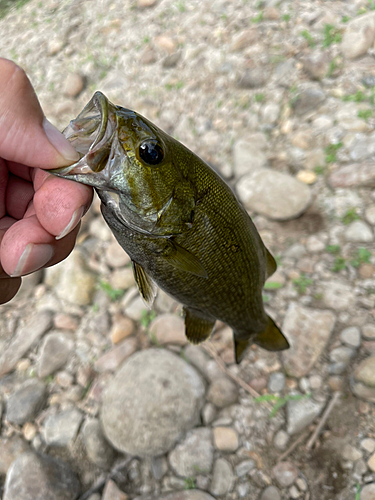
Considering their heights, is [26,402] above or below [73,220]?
below

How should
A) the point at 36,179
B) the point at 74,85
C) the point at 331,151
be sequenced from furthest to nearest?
the point at 74,85 → the point at 331,151 → the point at 36,179

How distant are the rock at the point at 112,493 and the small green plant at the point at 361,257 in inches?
87.9

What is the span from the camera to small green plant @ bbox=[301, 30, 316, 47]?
420 centimetres

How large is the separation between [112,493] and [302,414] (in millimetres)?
1281

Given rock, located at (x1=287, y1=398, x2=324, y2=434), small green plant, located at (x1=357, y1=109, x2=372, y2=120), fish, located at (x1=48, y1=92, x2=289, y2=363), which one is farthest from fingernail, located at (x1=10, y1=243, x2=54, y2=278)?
small green plant, located at (x1=357, y1=109, x2=372, y2=120)

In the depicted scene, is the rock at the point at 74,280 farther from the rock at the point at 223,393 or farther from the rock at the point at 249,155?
the rock at the point at 249,155

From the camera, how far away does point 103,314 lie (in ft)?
10.7

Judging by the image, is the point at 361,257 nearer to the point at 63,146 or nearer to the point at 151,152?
the point at 151,152

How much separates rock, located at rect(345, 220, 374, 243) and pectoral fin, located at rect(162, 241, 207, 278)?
6.61ft

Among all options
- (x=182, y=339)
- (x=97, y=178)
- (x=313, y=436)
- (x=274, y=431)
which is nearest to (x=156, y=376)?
(x=182, y=339)

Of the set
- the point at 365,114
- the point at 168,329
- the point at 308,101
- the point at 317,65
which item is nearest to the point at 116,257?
the point at 168,329

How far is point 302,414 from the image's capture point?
7.85 feet

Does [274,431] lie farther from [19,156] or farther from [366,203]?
[19,156]

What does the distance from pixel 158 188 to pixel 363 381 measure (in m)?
1.88
